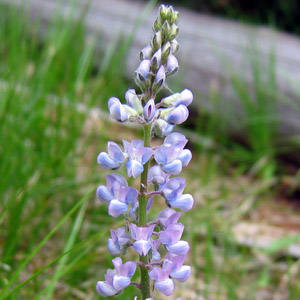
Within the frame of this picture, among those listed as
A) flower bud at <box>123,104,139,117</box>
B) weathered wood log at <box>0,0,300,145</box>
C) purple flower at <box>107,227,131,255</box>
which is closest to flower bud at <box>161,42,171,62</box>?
flower bud at <box>123,104,139,117</box>

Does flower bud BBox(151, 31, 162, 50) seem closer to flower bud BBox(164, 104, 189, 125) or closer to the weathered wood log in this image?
flower bud BBox(164, 104, 189, 125)

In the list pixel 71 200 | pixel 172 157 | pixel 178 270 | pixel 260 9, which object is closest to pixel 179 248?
pixel 178 270

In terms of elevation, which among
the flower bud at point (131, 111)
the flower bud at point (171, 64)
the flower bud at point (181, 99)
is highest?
the flower bud at point (171, 64)

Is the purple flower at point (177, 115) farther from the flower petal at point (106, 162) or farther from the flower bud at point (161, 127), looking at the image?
the flower petal at point (106, 162)

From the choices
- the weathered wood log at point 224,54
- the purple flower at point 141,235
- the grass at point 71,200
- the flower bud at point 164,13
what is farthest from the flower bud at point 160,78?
the weathered wood log at point 224,54

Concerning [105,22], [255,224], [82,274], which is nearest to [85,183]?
[82,274]

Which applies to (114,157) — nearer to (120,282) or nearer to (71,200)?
(120,282)
